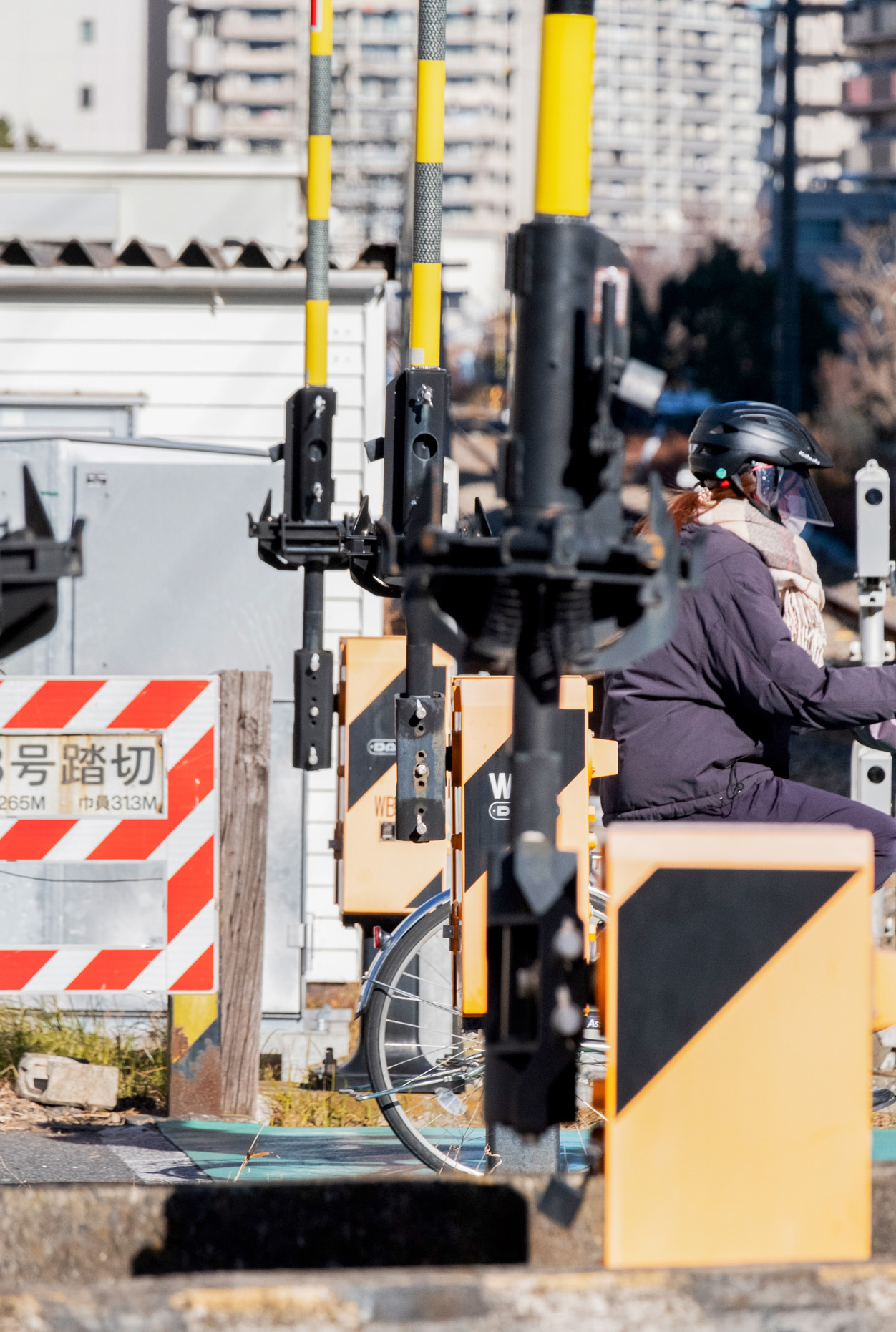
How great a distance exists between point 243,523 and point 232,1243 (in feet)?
15.7

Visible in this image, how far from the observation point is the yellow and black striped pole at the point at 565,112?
2469mm

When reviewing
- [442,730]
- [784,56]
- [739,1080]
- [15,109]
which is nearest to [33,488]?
[739,1080]

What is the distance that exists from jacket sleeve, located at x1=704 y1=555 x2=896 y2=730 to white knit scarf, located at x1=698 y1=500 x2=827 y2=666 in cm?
13

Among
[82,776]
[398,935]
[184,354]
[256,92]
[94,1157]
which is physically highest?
[256,92]

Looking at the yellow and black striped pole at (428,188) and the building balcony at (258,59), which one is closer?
the yellow and black striped pole at (428,188)

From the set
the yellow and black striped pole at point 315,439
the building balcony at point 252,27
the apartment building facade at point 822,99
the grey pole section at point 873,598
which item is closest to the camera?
the yellow and black striped pole at point 315,439

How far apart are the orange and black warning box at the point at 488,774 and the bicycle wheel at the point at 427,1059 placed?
15.5 inches

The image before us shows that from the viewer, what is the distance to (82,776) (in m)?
5.17

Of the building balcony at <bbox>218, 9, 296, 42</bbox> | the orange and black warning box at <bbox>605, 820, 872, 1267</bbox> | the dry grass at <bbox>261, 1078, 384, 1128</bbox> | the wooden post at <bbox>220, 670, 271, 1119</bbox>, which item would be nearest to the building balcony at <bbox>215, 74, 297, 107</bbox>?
the building balcony at <bbox>218, 9, 296, 42</bbox>

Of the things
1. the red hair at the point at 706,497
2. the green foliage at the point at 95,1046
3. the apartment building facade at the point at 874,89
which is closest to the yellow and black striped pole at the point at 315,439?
the red hair at the point at 706,497

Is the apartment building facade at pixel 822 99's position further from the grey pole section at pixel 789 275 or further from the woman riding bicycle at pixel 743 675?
the woman riding bicycle at pixel 743 675

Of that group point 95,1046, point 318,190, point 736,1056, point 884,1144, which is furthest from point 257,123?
point 736,1056

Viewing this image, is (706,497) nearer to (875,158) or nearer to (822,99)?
(875,158)

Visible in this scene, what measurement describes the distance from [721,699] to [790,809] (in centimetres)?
32
